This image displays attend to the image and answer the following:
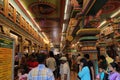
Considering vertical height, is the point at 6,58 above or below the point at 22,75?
above

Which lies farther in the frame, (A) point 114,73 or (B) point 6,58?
(A) point 114,73

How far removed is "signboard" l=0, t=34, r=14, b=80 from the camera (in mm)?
2621

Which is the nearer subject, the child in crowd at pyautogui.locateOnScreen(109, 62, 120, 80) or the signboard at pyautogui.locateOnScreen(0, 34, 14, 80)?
the signboard at pyautogui.locateOnScreen(0, 34, 14, 80)

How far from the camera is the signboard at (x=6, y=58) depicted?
8.60ft

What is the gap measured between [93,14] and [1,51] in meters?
5.78

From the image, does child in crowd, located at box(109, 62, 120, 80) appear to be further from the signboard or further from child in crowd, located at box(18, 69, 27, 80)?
the signboard

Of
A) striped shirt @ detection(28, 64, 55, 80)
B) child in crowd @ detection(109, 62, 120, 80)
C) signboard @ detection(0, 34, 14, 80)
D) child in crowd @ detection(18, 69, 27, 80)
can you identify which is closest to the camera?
signboard @ detection(0, 34, 14, 80)

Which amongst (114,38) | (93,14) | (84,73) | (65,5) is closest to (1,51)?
(84,73)

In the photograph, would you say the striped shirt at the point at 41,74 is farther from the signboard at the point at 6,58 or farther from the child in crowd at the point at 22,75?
the child in crowd at the point at 22,75

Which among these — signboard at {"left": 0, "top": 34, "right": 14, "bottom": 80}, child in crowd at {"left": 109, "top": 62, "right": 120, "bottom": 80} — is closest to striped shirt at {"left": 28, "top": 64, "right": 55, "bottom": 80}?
signboard at {"left": 0, "top": 34, "right": 14, "bottom": 80}

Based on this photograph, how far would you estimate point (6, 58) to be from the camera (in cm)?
280

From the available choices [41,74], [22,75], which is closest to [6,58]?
[41,74]

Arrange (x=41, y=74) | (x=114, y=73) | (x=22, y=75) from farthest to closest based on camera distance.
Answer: (x=22, y=75) < (x=114, y=73) < (x=41, y=74)

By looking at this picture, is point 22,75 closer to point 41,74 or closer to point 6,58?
point 41,74
